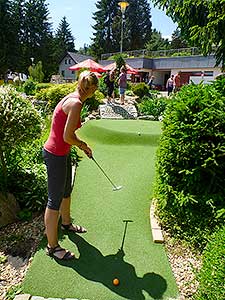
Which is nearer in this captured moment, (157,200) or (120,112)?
(157,200)

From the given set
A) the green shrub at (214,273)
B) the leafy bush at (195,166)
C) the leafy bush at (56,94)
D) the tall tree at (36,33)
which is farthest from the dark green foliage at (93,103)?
the tall tree at (36,33)

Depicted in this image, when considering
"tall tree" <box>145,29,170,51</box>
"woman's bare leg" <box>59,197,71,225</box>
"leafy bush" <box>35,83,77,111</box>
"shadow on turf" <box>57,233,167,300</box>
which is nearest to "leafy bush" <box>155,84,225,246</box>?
"shadow on turf" <box>57,233,167,300</box>

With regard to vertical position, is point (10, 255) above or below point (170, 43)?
below

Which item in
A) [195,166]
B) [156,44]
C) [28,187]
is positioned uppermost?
[156,44]

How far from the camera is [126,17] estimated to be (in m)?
51.3

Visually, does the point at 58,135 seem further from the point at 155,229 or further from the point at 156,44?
the point at 156,44

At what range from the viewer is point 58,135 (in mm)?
2584

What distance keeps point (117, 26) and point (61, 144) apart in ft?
169

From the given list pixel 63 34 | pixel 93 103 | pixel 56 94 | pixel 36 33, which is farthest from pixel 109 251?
pixel 63 34

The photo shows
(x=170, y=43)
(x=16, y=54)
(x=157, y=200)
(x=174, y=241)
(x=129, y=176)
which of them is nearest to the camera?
(x=174, y=241)

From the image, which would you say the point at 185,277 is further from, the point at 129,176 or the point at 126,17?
the point at 126,17

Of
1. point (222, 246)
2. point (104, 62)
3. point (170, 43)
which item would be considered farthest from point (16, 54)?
point (222, 246)

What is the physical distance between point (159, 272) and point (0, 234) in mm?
1857

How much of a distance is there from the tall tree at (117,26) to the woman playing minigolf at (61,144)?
161 feet
